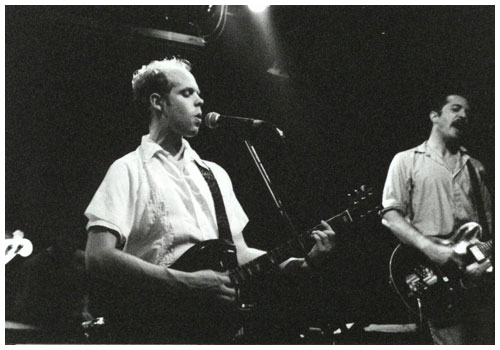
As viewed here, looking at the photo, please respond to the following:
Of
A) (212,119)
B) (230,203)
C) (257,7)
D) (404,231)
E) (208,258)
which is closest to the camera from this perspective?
(208,258)

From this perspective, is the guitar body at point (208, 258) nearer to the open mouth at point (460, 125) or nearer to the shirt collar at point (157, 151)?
the shirt collar at point (157, 151)

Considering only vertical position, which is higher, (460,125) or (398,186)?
(460,125)

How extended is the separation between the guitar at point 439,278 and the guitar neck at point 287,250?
19.9 inches

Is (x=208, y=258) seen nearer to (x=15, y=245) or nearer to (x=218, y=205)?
(x=218, y=205)

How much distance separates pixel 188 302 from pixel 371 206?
2.61 ft

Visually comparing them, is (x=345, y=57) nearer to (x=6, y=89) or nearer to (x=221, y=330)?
(x=221, y=330)

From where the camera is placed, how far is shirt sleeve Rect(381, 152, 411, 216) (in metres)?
2.41

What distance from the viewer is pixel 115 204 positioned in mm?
1984

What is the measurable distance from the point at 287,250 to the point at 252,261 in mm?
145

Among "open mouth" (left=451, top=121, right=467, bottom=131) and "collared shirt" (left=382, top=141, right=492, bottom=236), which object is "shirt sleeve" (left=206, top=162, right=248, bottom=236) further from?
"open mouth" (left=451, top=121, right=467, bottom=131)

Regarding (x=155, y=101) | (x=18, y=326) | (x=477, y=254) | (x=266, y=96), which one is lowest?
(x=18, y=326)

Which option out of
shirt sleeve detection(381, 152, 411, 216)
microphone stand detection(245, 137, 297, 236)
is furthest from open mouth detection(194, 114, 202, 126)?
shirt sleeve detection(381, 152, 411, 216)

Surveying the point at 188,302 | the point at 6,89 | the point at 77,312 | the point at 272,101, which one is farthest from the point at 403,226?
the point at 6,89

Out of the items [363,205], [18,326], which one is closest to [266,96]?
[363,205]
